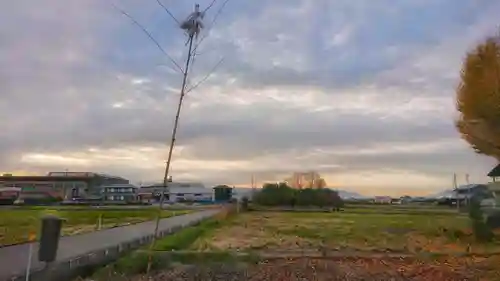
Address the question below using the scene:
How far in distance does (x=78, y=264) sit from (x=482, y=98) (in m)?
13.9

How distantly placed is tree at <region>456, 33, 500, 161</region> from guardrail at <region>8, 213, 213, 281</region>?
11.8 m

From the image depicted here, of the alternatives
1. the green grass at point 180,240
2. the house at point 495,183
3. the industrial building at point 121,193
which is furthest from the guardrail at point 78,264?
the industrial building at point 121,193

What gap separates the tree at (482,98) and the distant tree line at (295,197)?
4635 centimetres

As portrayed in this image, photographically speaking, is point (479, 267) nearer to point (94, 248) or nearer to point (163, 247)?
point (163, 247)

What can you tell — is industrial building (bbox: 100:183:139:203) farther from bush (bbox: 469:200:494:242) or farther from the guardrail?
the guardrail

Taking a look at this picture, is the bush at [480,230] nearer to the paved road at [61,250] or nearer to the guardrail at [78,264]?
the guardrail at [78,264]

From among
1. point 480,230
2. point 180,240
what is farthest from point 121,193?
point 480,230

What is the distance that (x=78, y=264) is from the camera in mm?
11930

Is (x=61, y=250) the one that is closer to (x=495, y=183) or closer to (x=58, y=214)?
(x=58, y=214)

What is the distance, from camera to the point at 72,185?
347ft

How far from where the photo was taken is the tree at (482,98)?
61.3 feet

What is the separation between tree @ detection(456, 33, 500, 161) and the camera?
735 inches

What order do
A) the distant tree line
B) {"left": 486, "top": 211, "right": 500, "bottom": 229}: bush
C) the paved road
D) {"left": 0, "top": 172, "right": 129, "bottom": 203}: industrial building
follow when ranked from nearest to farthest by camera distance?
the paved road < {"left": 486, "top": 211, "right": 500, "bottom": 229}: bush < the distant tree line < {"left": 0, "top": 172, "right": 129, "bottom": 203}: industrial building

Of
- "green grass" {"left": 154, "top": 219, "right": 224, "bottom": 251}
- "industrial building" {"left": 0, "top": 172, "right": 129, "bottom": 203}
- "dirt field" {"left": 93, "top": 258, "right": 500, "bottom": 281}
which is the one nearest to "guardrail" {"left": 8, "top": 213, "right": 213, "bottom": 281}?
"green grass" {"left": 154, "top": 219, "right": 224, "bottom": 251}
